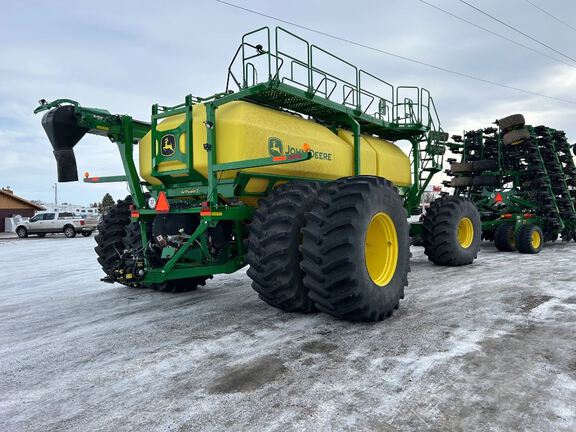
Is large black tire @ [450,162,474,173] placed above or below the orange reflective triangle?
above

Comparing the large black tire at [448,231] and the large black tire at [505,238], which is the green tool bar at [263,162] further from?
the large black tire at [505,238]

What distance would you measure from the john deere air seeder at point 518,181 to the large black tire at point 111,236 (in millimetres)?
9072

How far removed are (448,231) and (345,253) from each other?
5.21 metres

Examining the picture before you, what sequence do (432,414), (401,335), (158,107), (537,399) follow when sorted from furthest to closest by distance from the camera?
1. (158,107)
2. (401,335)
3. (537,399)
4. (432,414)

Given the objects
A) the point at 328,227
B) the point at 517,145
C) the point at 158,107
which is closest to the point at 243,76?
the point at 158,107

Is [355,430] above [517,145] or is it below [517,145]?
below

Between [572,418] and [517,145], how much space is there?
11.8 meters

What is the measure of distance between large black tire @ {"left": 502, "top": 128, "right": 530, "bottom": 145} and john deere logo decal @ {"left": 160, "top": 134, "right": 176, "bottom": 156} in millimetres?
10638

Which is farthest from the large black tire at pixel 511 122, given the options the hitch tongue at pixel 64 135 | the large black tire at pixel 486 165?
the hitch tongue at pixel 64 135

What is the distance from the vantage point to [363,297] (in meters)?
4.47

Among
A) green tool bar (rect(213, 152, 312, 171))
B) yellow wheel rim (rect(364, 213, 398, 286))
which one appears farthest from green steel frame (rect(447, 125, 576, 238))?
green tool bar (rect(213, 152, 312, 171))

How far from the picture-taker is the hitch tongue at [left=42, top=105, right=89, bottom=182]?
17.9 feet

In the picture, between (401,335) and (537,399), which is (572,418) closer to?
(537,399)

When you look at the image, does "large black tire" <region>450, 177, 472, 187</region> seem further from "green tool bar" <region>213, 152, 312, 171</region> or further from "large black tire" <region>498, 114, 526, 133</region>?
"green tool bar" <region>213, 152, 312, 171</region>
